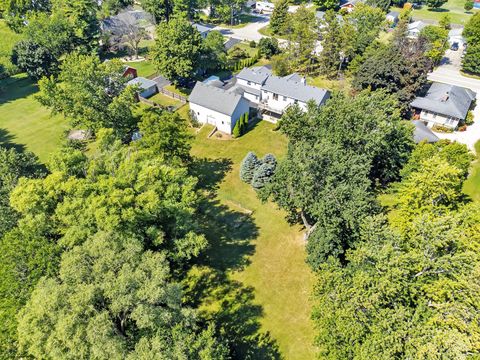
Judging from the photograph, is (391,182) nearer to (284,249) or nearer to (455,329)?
(284,249)

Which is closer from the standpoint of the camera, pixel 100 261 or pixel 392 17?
pixel 100 261

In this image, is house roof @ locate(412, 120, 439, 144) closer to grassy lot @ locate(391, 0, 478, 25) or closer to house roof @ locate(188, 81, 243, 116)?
house roof @ locate(188, 81, 243, 116)

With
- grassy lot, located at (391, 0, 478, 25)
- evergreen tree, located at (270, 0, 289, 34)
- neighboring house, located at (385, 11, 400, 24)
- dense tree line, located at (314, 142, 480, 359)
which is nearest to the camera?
dense tree line, located at (314, 142, 480, 359)

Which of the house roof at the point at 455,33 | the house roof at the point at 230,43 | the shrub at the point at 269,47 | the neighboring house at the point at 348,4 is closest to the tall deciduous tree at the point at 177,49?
the shrub at the point at 269,47

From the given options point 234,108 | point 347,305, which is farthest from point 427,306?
point 234,108

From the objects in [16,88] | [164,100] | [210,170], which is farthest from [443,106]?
[16,88]

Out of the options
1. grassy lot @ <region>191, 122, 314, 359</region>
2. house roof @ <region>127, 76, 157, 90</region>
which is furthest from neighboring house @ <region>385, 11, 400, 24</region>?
grassy lot @ <region>191, 122, 314, 359</region>

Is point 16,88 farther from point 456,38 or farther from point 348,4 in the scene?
point 456,38

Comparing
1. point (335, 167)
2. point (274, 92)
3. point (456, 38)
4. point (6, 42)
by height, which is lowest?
point (274, 92)
